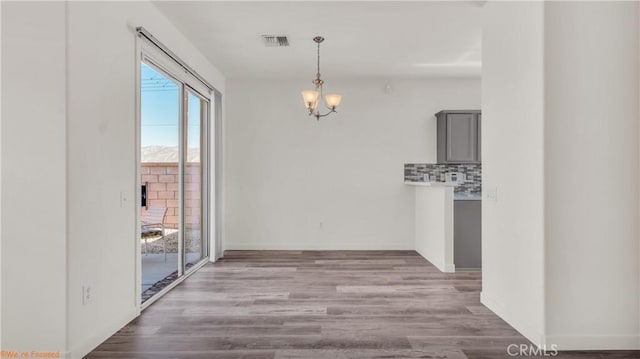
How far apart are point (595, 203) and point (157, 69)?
11.8 feet

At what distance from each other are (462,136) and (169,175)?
3957 mm

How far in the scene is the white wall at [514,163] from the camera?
2408mm

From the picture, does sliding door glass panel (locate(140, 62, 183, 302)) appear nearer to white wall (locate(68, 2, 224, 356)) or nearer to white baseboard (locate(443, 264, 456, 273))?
white wall (locate(68, 2, 224, 356))

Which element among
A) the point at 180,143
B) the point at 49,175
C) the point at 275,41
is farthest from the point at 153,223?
the point at 275,41

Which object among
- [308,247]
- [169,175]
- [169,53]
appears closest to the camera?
[169,53]

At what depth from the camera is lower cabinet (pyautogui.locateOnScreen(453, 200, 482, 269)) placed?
14.5 ft

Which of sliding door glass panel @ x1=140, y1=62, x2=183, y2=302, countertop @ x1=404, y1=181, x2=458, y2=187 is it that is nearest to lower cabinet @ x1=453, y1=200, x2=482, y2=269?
countertop @ x1=404, y1=181, x2=458, y2=187

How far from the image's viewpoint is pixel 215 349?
242cm

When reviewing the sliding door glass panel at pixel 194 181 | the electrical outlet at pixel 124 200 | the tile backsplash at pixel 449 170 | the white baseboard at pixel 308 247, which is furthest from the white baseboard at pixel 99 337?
the tile backsplash at pixel 449 170

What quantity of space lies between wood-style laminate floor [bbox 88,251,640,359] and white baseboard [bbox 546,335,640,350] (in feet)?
0.18

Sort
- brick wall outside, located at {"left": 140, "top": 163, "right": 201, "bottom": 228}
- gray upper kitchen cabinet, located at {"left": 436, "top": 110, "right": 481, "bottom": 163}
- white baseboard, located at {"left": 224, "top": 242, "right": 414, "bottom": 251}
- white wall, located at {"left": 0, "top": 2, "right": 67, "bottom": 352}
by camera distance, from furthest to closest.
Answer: white baseboard, located at {"left": 224, "top": 242, "right": 414, "bottom": 251}
gray upper kitchen cabinet, located at {"left": 436, "top": 110, "right": 481, "bottom": 163}
brick wall outside, located at {"left": 140, "top": 163, "right": 201, "bottom": 228}
white wall, located at {"left": 0, "top": 2, "right": 67, "bottom": 352}

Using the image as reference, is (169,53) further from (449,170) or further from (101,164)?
(449,170)

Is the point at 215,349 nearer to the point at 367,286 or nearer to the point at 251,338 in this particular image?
the point at 251,338

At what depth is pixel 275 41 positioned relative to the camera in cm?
404
